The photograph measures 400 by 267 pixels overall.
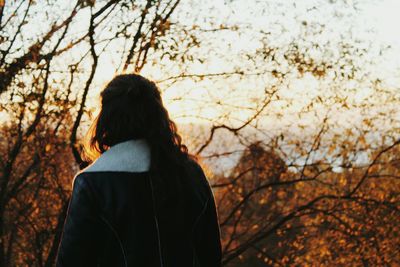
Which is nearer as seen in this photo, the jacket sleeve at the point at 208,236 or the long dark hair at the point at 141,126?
the long dark hair at the point at 141,126

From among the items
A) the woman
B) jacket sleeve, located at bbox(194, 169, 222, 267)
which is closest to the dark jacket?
the woman

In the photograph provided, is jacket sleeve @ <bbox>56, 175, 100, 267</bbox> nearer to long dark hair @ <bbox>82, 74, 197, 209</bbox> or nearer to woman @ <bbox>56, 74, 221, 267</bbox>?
woman @ <bbox>56, 74, 221, 267</bbox>

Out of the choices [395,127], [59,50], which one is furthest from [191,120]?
[395,127]

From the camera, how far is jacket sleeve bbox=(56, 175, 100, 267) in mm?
2152

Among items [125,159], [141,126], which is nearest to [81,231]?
[125,159]

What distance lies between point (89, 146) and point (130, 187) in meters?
0.32

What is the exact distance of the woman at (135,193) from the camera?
2178 millimetres

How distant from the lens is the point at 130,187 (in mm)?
2207

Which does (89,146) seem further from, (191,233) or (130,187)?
(191,233)

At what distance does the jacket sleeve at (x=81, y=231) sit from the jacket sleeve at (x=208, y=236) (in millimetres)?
470

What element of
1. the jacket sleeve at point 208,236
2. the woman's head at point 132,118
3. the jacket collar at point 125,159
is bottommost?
the jacket sleeve at point 208,236

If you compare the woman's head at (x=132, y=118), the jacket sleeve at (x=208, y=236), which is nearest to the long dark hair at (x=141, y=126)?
the woman's head at (x=132, y=118)

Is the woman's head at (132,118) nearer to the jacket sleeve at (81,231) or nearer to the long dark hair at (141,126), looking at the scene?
the long dark hair at (141,126)

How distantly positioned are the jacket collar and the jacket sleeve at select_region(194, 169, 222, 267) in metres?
0.32
